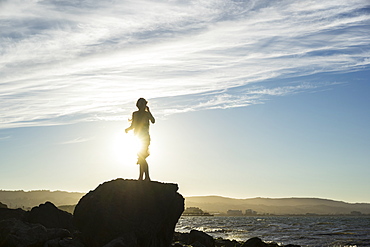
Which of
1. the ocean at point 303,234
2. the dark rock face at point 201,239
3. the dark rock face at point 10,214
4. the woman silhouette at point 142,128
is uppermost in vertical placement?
the woman silhouette at point 142,128

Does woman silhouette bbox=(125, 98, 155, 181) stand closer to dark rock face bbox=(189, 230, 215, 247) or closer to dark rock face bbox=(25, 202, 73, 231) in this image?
dark rock face bbox=(25, 202, 73, 231)

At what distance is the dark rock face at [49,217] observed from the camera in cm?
2447

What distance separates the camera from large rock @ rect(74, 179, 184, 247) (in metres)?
13.7

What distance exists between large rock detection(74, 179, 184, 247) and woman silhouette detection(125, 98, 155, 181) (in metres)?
0.64

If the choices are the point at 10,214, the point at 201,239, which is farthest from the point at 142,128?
the point at 10,214

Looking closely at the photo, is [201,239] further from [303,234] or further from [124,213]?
[303,234]

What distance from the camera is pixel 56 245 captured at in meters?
14.2

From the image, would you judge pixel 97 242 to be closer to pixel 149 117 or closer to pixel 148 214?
pixel 148 214

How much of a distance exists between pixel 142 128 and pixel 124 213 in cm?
308

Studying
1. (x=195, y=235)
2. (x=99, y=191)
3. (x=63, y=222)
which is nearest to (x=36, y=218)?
(x=63, y=222)

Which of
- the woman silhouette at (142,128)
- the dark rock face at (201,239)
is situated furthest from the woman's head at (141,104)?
the dark rock face at (201,239)

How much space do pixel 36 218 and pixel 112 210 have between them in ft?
41.9

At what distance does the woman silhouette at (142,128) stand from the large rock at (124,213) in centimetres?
64

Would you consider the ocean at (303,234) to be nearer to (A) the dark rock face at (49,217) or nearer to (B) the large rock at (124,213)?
(A) the dark rock face at (49,217)
